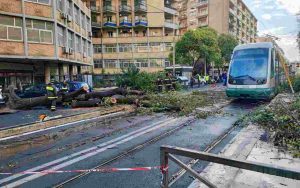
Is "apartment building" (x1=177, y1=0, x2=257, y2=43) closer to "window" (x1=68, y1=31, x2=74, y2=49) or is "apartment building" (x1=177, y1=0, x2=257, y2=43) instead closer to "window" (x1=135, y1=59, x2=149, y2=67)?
"window" (x1=135, y1=59, x2=149, y2=67)

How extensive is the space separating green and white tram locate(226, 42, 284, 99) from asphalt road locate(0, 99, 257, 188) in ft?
13.9

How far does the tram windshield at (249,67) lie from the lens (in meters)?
16.3

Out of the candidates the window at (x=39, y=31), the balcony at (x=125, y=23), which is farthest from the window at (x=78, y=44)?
the balcony at (x=125, y=23)

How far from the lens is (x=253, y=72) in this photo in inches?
652

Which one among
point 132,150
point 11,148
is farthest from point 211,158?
point 11,148

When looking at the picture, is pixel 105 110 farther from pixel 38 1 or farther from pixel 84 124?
pixel 38 1

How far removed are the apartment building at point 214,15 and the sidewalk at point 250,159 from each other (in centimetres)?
7337

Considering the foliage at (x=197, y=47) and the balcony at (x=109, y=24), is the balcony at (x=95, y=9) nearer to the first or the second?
the balcony at (x=109, y=24)

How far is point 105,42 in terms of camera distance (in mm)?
67000

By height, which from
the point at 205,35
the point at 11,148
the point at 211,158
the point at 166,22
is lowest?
the point at 11,148

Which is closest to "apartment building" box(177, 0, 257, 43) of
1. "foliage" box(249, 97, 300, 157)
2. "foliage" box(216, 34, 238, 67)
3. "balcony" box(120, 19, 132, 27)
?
"balcony" box(120, 19, 132, 27)

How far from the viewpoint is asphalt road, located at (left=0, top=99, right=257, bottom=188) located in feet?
18.1

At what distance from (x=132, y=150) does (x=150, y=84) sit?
17656 millimetres

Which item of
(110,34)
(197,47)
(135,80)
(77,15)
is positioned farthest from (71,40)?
(110,34)
